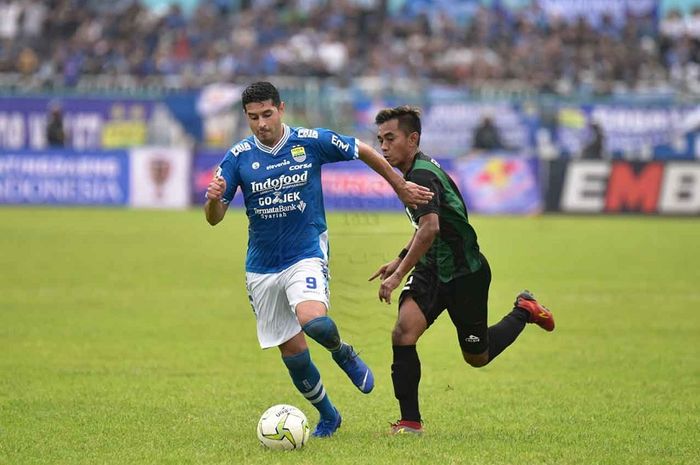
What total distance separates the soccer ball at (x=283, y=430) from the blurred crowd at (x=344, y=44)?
100.0 ft

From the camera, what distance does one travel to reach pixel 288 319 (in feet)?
27.1

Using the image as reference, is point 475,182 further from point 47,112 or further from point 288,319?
point 288,319

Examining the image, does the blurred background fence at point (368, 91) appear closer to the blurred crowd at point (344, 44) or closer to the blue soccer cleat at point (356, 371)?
the blurred crowd at point (344, 44)

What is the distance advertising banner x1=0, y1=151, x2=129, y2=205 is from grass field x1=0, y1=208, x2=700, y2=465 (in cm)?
893

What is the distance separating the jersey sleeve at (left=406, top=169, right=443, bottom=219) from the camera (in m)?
7.90

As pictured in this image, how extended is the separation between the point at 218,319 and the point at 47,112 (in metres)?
23.3

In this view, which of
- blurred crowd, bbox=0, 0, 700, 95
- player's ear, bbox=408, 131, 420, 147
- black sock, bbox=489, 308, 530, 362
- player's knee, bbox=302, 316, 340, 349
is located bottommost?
black sock, bbox=489, 308, 530, 362

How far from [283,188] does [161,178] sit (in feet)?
77.9

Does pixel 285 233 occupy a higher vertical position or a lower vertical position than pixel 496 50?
lower

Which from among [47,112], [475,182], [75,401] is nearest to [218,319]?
[75,401]

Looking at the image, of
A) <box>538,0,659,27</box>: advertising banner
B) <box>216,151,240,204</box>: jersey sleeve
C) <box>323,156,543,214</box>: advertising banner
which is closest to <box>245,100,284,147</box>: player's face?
<box>216,151,240,204</box>: jersey sleeve

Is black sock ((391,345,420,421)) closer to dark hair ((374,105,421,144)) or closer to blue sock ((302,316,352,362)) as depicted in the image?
blue sock ((302,316,352,362))

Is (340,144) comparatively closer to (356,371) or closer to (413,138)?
(413,138)

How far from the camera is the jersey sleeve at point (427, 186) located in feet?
25.9
